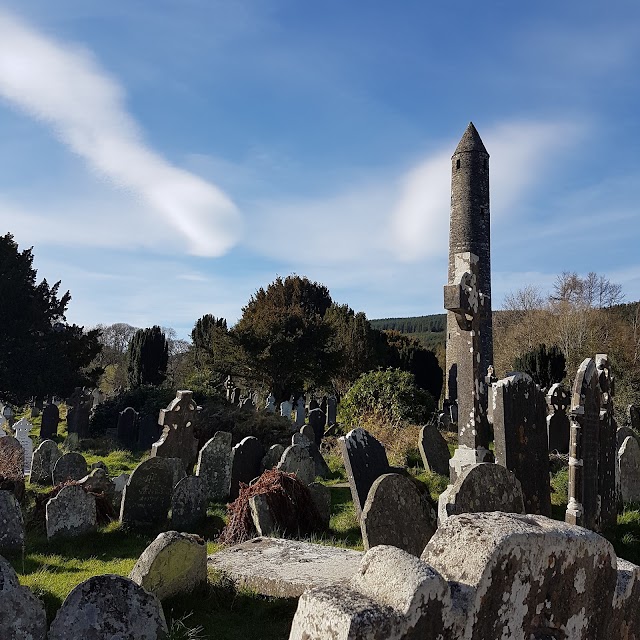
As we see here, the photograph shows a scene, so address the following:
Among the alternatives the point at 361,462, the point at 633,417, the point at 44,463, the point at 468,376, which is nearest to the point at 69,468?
the point at 44,463

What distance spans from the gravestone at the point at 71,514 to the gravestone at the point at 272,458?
296 centimetres

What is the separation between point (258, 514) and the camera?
700 cm

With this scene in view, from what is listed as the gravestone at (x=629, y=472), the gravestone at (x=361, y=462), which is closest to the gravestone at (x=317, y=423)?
the gravestone at (x=629, y=472)

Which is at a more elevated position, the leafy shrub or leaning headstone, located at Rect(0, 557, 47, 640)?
the leafy shrub

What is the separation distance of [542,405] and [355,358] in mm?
31353

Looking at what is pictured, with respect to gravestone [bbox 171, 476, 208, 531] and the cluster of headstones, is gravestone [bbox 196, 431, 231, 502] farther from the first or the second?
the cluster of headstones

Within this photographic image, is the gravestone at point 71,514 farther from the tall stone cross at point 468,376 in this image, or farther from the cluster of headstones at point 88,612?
the tall stone cross at point 468,376

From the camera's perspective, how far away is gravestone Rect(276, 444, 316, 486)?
9.05 m

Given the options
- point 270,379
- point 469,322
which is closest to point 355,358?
point 270,379

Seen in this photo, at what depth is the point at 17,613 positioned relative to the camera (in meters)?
3.09

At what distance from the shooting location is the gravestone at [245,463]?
365 inches

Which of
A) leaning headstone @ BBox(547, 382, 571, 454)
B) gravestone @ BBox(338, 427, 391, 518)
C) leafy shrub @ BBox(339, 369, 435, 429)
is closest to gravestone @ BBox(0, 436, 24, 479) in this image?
gravestone @ BBox(338, 427, 391, 518)

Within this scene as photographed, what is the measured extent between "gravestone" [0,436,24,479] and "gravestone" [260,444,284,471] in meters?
3.63

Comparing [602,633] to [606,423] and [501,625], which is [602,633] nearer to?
[501,625]
